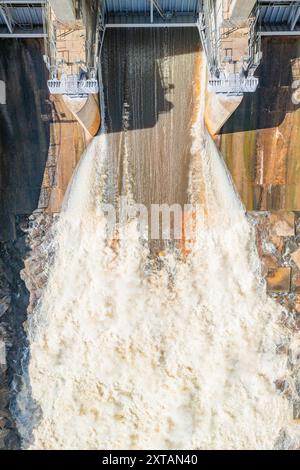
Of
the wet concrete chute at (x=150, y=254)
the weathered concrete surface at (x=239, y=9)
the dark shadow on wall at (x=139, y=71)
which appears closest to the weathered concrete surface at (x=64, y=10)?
the wet concrete chute at (x=150, y=254)

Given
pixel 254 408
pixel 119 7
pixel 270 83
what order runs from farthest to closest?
pixel 254 408
pixel 270 83
pixel 119 7

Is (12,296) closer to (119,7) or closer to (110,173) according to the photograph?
(110,173)

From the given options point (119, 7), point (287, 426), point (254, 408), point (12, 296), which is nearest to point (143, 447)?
point (254, 408)

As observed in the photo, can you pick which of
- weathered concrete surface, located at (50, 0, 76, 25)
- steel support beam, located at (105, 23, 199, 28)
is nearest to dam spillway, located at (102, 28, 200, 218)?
steel support beam, located at (105, 23, 199, 28)

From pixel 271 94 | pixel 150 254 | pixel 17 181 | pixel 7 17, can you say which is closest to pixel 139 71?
pixel 7 17
